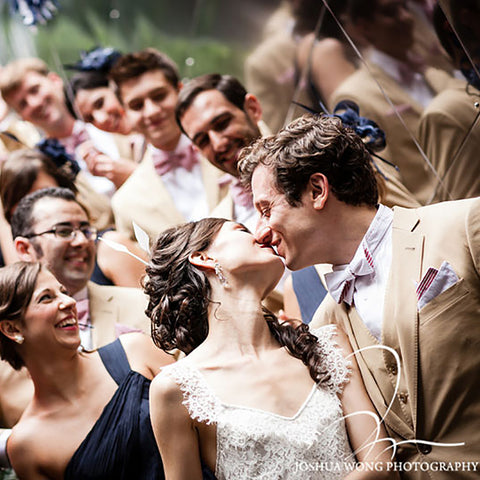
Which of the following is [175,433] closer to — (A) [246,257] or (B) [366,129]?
(A) [246,257]

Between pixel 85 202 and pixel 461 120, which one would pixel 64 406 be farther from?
pixel 461 120

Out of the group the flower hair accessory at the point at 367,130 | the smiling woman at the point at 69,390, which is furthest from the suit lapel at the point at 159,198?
the flower hair accessory at the point at 367,130

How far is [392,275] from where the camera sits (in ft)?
6.49

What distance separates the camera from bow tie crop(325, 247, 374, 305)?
6.67ft

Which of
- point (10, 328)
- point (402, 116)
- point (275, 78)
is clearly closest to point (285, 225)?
point (402, 116)

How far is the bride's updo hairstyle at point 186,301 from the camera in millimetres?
2143

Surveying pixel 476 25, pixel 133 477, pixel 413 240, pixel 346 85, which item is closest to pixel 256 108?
pixel 346 85

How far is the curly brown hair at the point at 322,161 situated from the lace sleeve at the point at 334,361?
398 millimetres

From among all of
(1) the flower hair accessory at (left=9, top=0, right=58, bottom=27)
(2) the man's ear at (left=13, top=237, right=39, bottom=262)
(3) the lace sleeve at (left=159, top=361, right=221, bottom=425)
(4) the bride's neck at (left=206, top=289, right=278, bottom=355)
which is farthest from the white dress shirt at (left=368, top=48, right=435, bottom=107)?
A: (1) the flower hair accessory at (left=9, top=0, right=58, bottom=27)

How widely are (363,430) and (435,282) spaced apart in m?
0.46

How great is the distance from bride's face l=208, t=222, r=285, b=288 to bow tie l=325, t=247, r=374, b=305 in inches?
6.4

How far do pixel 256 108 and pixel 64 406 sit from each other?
4.96 feet

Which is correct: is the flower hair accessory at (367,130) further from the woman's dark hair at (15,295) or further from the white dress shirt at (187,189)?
the woman's dark hair at (15,295)

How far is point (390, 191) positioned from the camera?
2.81 meters
